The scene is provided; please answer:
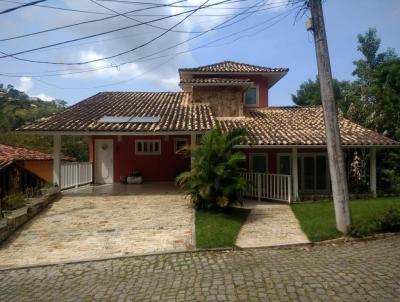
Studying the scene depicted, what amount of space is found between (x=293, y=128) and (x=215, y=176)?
6730mm

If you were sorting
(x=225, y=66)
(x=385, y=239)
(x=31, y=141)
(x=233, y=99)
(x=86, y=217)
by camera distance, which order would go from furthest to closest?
(x=31, y=141), (x=225, y=66), (x=233, y=99), (x=86, y=217), (x=385, y=239)

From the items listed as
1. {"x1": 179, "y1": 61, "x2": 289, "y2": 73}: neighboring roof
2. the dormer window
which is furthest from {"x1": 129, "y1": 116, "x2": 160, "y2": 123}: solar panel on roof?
the dormer window

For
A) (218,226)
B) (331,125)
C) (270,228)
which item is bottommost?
(270,228)

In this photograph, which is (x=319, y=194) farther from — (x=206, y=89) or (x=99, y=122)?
(x=99, y=122)

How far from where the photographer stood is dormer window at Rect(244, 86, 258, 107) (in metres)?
20.3

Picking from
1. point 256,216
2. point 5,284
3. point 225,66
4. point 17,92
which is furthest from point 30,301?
point 17,92

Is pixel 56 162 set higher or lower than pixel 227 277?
higher

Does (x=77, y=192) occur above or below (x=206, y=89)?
below

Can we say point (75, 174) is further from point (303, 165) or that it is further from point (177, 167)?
point (303, 165)

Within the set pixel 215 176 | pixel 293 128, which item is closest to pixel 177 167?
pixel 293 128

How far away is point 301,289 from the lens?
18.6ft

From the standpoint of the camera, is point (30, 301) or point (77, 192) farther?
point (77, 192)

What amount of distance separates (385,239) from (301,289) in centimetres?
441

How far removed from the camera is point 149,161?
18.7 meters
